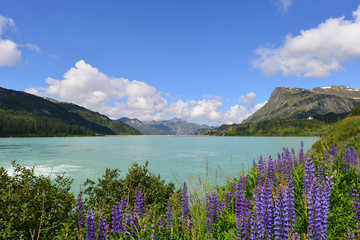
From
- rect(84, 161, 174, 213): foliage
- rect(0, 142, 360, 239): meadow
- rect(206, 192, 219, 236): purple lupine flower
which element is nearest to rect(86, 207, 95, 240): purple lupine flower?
rect(0, 142, 360, 239): meadow

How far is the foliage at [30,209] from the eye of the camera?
20.5 ft

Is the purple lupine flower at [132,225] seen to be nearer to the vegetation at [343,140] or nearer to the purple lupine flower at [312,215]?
the purple lupine flower at [312,215]

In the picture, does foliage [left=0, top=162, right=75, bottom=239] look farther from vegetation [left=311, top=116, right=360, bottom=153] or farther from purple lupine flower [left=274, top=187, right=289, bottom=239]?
vegetation [left=311, top=116, right=360, bottom=153]

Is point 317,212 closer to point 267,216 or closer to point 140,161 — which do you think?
point 267,216

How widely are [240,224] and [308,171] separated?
221 centimetres

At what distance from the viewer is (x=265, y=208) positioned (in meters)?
3.67

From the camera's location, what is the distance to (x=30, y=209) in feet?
22.6

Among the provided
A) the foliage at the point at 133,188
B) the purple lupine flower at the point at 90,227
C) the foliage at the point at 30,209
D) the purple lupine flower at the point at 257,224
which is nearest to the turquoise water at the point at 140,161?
the foliage at the point at 30,209

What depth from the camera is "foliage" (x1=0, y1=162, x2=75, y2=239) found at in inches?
245

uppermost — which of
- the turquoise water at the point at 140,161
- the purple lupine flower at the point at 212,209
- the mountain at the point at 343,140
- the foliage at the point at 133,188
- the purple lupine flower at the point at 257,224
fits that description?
the mountain at the point at 343,140

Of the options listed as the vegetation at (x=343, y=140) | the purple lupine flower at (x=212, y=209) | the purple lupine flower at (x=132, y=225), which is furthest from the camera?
the vegetation at (x=343, y=140)

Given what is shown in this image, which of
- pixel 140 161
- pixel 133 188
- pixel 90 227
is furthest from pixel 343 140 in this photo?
pixel 140 161

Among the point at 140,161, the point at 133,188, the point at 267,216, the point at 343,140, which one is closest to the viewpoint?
the point at 267,216

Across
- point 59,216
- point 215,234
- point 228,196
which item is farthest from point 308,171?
point 59,216
